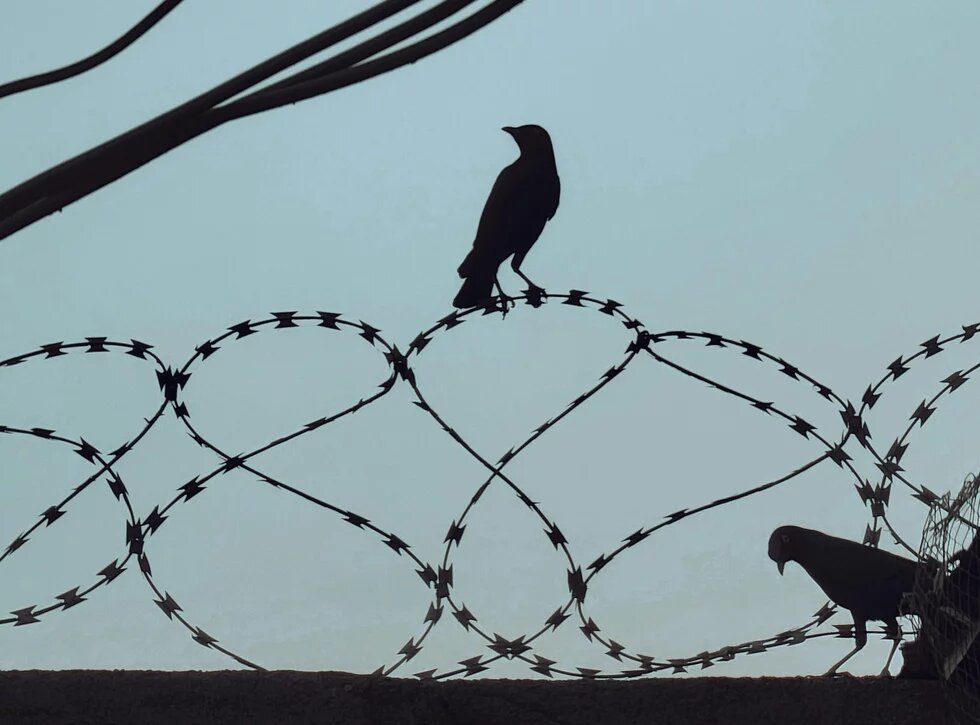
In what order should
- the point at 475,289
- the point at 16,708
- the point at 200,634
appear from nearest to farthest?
the point at 16,708 < the point at 200,634 < the point at 475,289

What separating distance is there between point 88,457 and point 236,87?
1.85 m

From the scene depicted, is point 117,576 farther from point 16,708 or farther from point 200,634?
point 16,708

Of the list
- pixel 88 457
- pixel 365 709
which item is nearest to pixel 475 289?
pixel 88 457

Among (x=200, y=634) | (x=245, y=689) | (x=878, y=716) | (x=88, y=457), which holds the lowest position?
(x=878, y=716)

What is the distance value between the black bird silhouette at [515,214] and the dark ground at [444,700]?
113 cm

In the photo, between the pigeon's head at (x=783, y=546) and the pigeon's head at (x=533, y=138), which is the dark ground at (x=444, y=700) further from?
the pigeon's head at (x=533, y=138)

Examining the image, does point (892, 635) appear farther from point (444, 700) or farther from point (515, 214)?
point (515, 214)

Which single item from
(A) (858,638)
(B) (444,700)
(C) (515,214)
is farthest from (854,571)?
(C) (515,214)

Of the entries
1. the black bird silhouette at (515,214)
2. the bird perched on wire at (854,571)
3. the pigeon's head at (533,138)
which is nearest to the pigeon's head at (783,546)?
the bird perched on wire at (854,571)

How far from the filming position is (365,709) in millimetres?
2240

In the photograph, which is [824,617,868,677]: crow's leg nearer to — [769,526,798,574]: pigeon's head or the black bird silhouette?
[769,526,798,574]: pigeon's head

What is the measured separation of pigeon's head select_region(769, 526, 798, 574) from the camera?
105 inches

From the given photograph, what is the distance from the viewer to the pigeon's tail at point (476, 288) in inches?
125

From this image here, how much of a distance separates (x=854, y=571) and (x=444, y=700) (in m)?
0.93
